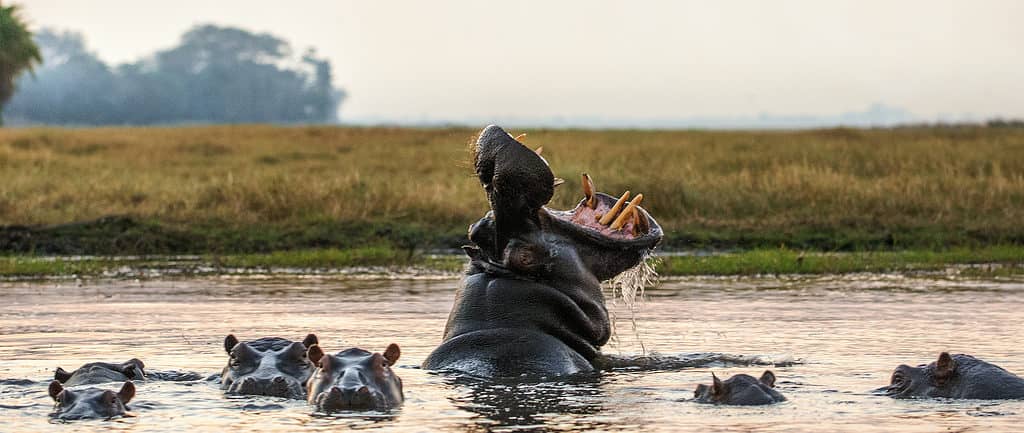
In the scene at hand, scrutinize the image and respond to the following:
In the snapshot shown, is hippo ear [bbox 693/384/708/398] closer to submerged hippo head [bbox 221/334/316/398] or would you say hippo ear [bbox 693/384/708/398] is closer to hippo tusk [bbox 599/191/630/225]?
hippo tusk [bbox 599/191/630/225]

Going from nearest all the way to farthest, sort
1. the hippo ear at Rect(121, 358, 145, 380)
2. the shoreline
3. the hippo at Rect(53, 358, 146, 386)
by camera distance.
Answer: the hippo at Rect(53, 358, 146, 386) < the hippo ear at Rect(121, 358, 145, 380) < the shoreline

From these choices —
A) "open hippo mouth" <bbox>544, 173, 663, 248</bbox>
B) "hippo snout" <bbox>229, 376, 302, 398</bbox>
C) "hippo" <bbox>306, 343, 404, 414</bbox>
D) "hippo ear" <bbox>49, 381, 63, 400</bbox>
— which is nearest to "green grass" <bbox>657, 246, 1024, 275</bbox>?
"open hippo mouth" <bbox>544, 173, 663, 248</bbox>

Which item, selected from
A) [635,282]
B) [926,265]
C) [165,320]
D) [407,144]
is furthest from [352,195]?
[407,144]

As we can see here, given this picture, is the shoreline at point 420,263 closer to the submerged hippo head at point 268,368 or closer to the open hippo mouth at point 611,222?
the open hippo mouth at point 611,222

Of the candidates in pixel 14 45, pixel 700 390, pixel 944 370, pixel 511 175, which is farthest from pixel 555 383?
pixel 14 45

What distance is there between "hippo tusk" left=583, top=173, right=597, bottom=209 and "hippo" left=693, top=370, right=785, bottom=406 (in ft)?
2.99

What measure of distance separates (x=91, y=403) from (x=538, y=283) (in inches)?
72.2

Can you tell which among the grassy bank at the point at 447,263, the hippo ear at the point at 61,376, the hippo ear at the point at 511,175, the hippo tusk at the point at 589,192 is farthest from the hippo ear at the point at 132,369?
the grassy bank at the point at 447,263

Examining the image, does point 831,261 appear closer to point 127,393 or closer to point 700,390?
point 700,390

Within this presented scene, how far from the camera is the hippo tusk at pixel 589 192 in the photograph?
679 cm

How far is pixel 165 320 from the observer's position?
10.1 meters

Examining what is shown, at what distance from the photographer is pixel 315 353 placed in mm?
6477

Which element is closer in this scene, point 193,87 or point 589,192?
point 589,192

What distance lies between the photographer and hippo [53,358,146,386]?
22.6 feet
